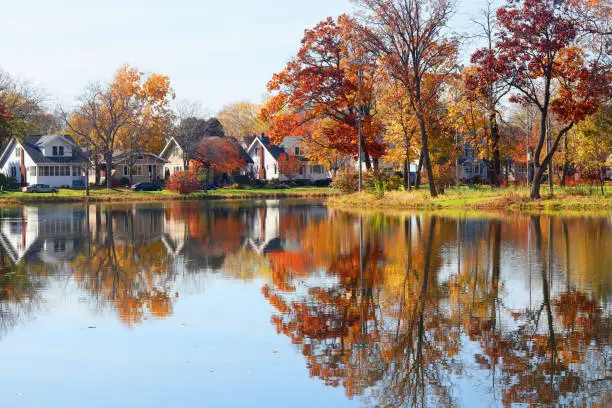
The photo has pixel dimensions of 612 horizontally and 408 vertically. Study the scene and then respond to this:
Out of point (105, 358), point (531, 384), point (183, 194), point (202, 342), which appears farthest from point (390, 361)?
point (183, 194)

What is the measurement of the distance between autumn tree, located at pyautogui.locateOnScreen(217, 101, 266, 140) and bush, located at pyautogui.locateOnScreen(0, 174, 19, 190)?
64734 millimetres

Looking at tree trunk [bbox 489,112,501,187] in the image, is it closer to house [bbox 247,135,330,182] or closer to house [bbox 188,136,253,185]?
house [bbox 188,136,253,185]

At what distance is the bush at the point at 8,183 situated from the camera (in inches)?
3588

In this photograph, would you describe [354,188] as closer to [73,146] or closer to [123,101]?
[123,101]

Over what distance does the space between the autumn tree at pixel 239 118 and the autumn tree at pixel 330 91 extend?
9487cm

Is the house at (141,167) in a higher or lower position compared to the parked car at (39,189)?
higher

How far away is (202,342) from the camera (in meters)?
11.3

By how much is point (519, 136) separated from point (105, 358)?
302 ft

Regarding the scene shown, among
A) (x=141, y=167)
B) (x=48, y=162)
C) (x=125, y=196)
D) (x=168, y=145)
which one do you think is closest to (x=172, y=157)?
(x=168, y=145)

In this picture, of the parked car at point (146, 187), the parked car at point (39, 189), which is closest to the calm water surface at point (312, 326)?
the parked car at point (39, 189)

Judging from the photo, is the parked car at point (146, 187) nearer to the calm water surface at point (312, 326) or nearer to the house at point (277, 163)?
the house at point (277, 163)

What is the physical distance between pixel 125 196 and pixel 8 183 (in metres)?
19.3

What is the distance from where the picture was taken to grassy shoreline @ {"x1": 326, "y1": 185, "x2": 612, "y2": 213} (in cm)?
4016

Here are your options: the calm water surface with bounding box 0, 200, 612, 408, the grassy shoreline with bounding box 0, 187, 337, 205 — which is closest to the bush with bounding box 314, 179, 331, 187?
the grassy shoreline with bounding box 0, 187, 337, 205
